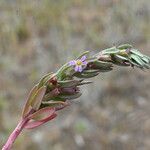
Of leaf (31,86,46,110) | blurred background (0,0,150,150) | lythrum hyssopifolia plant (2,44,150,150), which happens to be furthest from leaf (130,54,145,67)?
blurred background (0,0,150,150)

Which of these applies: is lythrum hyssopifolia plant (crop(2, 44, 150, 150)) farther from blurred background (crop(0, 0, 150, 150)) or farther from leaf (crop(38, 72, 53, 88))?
blurred background (crop(0, 0, 150, 150))

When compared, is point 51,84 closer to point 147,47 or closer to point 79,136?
point 79,136

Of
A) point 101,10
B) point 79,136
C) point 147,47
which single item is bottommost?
point 79,136

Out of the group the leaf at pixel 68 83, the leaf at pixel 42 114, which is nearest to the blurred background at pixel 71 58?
the leaf at pixel 42 114

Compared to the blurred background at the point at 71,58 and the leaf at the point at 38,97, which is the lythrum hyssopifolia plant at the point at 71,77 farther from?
the blurred background at the point at 71,58

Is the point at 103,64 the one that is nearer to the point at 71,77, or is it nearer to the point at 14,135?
the point at 71,77

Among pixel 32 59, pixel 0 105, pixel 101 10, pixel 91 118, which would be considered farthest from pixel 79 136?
pixel 101 10
